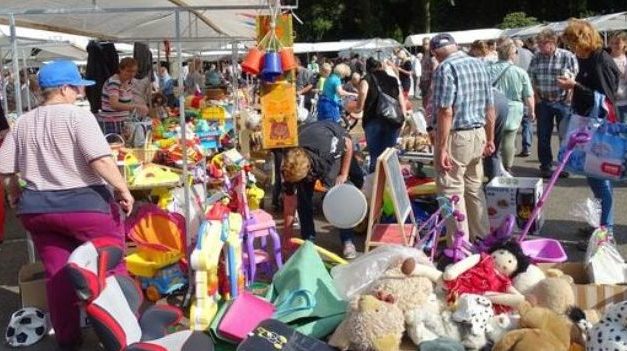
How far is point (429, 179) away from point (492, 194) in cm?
92

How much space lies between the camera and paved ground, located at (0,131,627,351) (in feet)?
16.8

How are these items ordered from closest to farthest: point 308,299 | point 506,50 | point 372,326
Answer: point 372,326, point 308,299, point 506,50

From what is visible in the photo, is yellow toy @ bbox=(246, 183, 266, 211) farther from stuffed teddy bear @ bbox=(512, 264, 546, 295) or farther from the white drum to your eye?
stuffed teddy bear @ bbox=(512, 264, 546, 295)

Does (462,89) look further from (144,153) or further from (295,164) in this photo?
(144,153)

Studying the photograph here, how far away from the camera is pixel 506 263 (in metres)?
4.16

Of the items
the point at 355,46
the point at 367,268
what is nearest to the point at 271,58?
the point at 367,268

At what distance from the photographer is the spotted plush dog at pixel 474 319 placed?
12.0ft

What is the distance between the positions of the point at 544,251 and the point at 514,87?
11.8 feet

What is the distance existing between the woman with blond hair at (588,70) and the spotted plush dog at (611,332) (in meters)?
2.49

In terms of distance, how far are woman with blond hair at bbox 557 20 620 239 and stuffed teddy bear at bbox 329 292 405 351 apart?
8.61 feet

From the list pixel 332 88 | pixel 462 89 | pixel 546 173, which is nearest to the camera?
pixel 462 89

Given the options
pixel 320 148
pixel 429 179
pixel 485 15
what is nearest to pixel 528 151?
pixel 429 179

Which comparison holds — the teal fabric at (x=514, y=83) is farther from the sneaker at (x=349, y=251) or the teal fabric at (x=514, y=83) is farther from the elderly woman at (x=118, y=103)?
the elderly woman at (x=118, y=103)

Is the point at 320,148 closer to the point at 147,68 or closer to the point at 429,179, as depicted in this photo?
the point at 429,179
